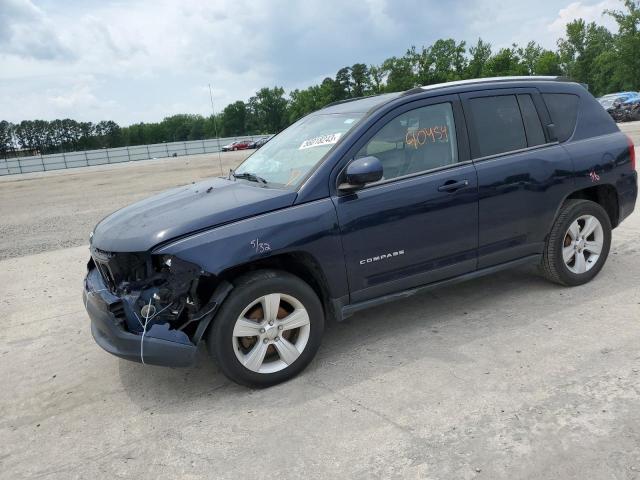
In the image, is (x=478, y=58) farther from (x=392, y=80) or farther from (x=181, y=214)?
(x=181, y=214)

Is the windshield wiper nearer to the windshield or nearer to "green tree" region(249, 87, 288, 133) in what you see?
the windshield

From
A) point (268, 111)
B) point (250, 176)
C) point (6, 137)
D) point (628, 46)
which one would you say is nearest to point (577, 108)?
point (250, 176)

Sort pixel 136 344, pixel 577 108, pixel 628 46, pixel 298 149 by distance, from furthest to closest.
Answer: pixel 628 46, pixel 577 108, pixel 298 149, pixel 136 344

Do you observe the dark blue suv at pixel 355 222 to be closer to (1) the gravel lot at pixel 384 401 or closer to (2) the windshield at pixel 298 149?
(2) the windshield at pixel 298 149

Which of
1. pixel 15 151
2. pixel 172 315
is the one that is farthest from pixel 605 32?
pixel 15 151

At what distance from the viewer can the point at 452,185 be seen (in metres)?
3.97

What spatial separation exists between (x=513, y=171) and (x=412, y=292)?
4.31 ft

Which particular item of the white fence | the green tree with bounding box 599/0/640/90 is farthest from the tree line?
the white fence

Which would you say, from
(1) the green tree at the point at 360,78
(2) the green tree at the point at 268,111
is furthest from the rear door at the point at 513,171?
(2) the green tree at the point at 268,111

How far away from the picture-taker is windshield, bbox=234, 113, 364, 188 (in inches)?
151

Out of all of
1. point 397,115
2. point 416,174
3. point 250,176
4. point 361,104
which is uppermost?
point 361,104

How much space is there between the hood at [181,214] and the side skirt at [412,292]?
85 cm

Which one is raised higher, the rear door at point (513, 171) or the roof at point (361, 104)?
the roof at point (361, 104)

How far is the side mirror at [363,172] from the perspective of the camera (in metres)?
3.48
